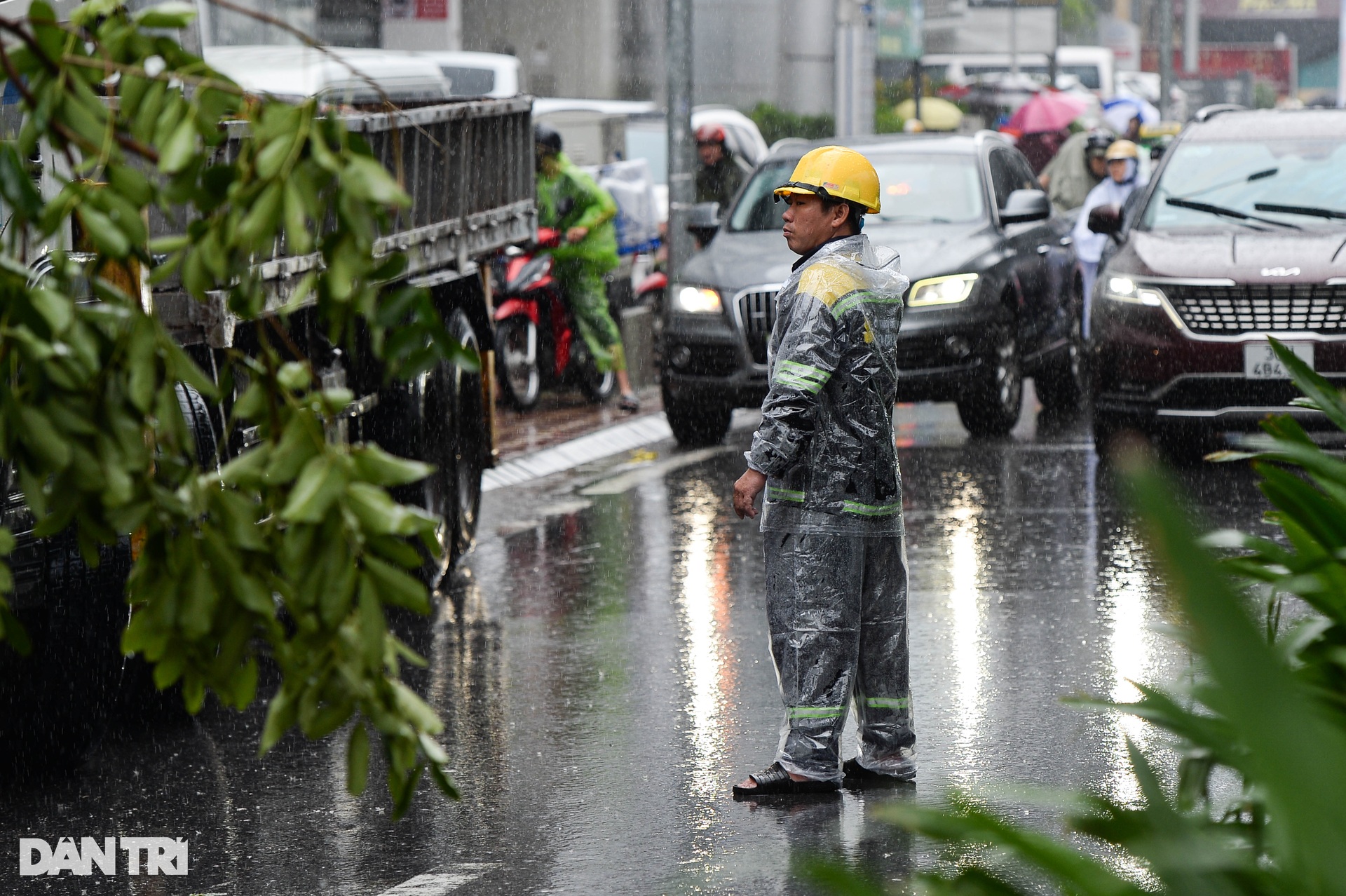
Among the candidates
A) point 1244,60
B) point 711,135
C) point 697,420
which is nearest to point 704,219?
point 697,420

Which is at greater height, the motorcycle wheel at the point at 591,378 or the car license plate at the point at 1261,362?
the car license plate at the point at 1261,362

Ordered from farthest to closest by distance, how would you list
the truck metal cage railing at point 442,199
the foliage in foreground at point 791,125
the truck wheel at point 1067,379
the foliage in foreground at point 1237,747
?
the foliage in foreground at point 791,125, the truck wheel at point 1067,379, the truck metal cage railing at point 442,199, the foliage in foreground at point 1237,747

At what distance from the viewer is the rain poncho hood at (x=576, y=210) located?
47.5ft

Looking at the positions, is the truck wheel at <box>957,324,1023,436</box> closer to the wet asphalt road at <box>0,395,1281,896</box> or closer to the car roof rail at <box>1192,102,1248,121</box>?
the car roof rail at <box>1192,102,1248,121</box>

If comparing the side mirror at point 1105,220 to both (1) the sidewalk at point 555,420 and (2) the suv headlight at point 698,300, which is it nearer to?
(2) the suv headlight at point 698,300

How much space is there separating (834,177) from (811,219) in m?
0.14

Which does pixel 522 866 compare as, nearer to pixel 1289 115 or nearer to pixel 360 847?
pixel 360 847

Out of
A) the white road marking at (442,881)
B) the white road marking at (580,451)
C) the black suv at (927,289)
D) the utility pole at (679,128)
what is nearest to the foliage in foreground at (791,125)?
the utility pole at (679,128)

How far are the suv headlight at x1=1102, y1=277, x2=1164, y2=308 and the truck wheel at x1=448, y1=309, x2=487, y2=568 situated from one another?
3813 mm

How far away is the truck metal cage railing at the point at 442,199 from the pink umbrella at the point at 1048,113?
51.7ft

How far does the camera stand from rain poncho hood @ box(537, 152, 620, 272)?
570 inches

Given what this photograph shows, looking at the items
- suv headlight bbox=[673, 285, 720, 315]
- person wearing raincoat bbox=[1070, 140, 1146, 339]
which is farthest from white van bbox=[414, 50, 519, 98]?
suv headlight bbox=[673, 285, 720, 315]

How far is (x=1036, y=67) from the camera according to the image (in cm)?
4494

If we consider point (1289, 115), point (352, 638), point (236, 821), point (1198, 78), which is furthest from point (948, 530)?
point (1198, 78)
